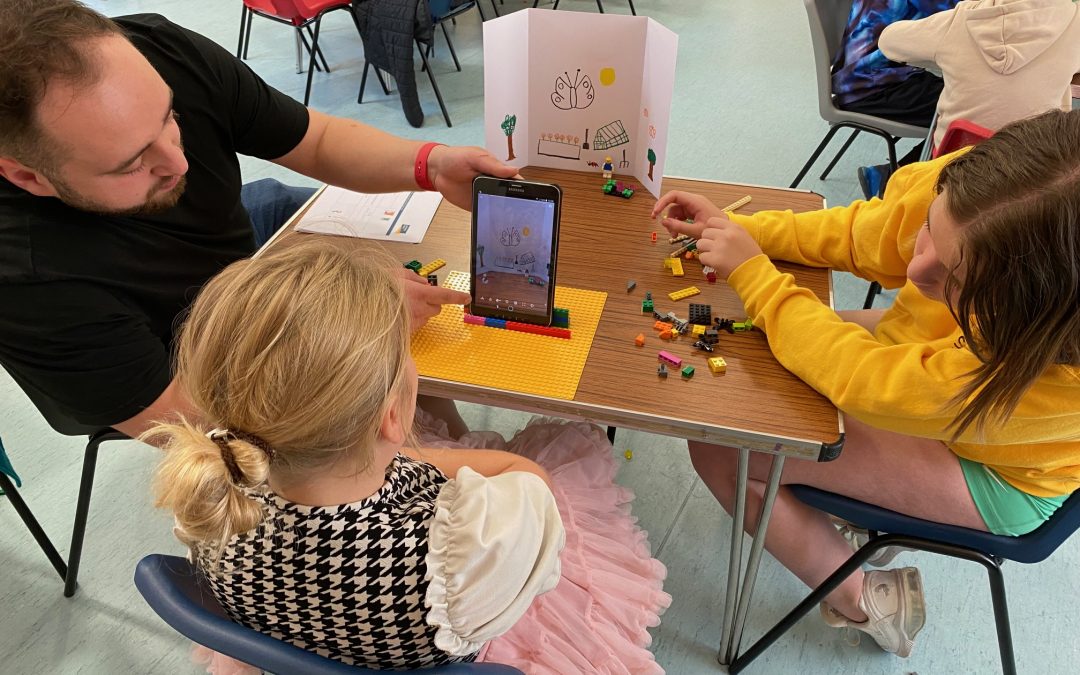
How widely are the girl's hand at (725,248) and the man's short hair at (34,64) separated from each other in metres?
0.92

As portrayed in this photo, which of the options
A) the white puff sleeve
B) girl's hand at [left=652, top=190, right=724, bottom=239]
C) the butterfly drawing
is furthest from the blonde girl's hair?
the butterfly drawing

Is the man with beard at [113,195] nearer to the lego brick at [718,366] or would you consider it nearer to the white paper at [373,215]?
the white paper at [373,215]

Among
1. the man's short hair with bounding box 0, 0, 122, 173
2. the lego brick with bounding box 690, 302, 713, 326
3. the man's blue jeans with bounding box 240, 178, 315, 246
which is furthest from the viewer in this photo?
the man's blue jeans with bounding box 240, 178, 315, 246

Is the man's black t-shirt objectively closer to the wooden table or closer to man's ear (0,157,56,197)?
man's ear (0,157,56,197)

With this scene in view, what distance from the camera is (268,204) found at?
1743 mm

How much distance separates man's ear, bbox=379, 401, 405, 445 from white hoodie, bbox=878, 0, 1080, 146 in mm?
1751

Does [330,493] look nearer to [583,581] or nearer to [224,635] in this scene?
[224,635]

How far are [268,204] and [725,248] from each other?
1103mm

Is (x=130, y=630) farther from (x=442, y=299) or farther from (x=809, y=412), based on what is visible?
(x=809, y=412)

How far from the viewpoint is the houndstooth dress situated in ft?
2.59

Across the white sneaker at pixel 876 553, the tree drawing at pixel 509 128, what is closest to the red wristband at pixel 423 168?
the tree drawing at pixel 509 128

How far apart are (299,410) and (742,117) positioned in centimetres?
315

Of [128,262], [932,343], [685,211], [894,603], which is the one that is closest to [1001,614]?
[894,603]

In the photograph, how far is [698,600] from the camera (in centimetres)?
161
